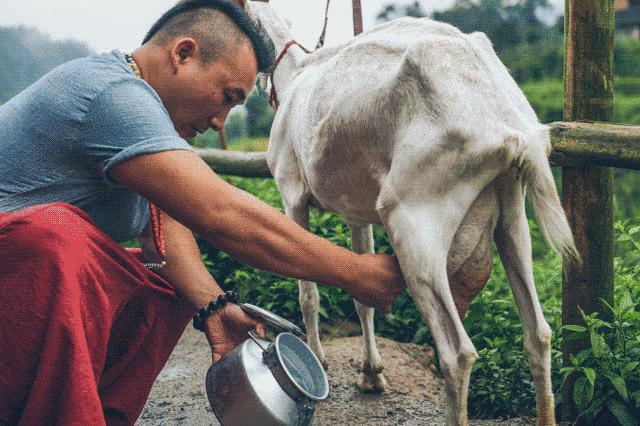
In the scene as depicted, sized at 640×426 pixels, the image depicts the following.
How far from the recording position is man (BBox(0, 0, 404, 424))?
198 cm

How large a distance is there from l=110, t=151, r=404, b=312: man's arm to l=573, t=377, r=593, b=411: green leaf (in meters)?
1.39

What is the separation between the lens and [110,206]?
249 cm

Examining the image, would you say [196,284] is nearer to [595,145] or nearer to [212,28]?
[212,28]

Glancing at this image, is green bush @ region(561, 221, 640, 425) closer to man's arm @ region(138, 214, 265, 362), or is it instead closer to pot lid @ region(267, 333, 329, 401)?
pot lid @ region(267, 333, 329, 401)

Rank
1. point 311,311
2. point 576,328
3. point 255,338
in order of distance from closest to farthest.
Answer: point 255,338 → point 576,328 → point 311,311

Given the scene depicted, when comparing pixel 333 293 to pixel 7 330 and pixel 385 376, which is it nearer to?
pixel 385 376

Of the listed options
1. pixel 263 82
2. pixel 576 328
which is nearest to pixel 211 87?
pixel 576 328

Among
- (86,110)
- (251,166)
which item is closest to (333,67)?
(86,110)

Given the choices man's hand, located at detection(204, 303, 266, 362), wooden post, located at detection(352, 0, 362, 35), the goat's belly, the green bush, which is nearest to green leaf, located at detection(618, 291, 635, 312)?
the green bush

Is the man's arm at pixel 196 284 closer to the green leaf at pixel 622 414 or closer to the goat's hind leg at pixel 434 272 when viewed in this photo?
the goat's hind leg at pixel 434 272

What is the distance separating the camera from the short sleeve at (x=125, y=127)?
2006 mm

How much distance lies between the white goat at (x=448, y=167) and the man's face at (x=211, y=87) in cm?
61

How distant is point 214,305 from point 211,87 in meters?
0.71

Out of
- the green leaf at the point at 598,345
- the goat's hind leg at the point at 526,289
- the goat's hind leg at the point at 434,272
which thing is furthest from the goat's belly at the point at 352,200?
the green leaf at the point at 598,345
